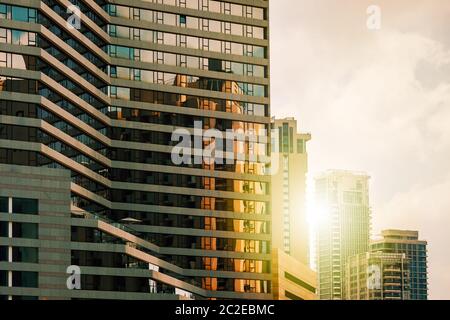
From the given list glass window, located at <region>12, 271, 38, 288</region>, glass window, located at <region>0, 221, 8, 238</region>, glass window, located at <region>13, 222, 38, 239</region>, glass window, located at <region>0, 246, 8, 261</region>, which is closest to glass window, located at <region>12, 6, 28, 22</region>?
glass window, located at <region>13, 222, 38, 239</region>

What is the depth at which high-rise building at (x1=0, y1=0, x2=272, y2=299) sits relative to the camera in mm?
122312

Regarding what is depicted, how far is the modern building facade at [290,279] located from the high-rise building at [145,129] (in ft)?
10.7

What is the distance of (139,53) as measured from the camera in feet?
497

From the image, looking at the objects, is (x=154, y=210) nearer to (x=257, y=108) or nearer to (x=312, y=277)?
(x=257, y=108)

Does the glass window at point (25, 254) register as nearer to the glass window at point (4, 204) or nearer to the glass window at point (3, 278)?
the glass window at point (3, 278)

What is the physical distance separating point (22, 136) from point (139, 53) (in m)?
34.7

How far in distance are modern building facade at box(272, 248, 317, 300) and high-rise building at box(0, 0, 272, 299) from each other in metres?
3.26

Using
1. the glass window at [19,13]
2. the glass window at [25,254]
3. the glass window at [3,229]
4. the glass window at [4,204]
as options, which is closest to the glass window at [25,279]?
the glass window at [25,254]

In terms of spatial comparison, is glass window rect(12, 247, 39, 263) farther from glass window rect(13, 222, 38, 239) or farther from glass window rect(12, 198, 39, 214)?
glass window rect(12, 198, 39, 214)

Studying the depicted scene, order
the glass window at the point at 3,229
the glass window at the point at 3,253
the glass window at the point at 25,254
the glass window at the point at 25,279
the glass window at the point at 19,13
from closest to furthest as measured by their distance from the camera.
A: the glass window at the point at 3,253 < the glass window at the point at 3,229 < the glass window at the point at 25,279 < the glass window at the point at 25,254 < the glass window at the point at 19,13

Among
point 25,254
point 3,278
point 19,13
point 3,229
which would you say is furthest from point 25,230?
point 19,13

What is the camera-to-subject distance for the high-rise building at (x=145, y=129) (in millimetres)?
122312

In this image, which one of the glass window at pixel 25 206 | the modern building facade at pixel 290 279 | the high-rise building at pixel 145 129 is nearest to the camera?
the glass window at pixel 25 206

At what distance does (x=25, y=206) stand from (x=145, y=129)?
3998cm
